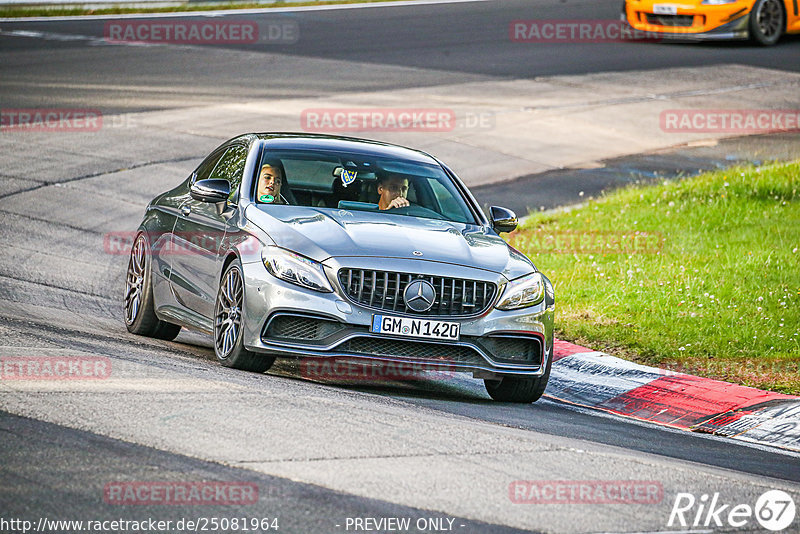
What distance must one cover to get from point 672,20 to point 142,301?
63.6 ft

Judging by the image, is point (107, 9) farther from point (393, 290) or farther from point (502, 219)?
point (393, 290)

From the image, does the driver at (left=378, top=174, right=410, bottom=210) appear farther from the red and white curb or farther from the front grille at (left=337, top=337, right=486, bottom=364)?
the red and white curb

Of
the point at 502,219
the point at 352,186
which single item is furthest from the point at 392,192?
the point at 502,219

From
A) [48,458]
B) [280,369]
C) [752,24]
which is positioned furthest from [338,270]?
[752,24]

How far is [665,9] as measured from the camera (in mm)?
26375

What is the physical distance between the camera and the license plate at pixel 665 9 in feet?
86.2

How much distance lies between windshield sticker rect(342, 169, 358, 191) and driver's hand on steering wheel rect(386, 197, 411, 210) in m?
0.33

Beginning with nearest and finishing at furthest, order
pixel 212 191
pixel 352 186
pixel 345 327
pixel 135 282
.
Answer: pixel 345 327, pixel 212 191, pixel 352 186, pixel 135 282

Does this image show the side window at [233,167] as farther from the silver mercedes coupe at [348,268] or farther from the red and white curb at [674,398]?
the red and white curb at [674,398]

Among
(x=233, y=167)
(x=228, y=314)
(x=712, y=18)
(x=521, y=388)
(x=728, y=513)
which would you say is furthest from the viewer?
(x=712, y=18)

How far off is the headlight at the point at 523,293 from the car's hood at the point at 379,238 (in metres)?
0.06

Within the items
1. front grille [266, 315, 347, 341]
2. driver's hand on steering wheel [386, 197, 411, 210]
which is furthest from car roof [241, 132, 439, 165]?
front grille [266, 315, 347, 341]

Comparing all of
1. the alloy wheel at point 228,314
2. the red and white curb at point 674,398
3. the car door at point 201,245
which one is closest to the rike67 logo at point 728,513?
the red and white curb at point 674,398

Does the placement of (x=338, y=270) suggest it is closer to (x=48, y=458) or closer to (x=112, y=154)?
(x=48, y=458)
